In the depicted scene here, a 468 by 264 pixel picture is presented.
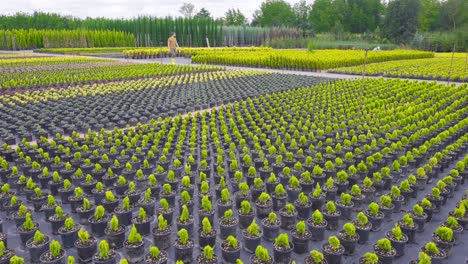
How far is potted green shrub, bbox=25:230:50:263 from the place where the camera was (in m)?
4.11

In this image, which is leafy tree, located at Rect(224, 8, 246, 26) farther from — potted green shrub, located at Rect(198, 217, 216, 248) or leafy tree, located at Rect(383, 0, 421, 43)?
potted green shrub, located at Rect(198, 217, 216, 248)

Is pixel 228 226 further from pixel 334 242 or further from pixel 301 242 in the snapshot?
pixel 334 242

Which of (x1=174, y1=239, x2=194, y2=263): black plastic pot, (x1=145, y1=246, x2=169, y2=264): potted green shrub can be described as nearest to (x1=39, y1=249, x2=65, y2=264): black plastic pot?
(x1=145, y1=246, x2=169, y2=264): potted green shrub

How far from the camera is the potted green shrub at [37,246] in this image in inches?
162

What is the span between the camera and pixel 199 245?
4535mm

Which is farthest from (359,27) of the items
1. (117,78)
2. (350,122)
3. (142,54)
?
(350,122)

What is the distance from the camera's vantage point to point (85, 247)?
4160mm

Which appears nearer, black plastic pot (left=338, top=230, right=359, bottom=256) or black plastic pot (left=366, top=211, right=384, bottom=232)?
black plastic pot (left=338, top=230, right=359, bottom=256)

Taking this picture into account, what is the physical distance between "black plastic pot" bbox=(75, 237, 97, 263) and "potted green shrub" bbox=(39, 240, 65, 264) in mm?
207

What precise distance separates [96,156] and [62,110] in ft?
17.3

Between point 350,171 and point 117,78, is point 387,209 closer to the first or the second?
point 350,171

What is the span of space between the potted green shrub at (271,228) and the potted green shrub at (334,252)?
28.5 inches

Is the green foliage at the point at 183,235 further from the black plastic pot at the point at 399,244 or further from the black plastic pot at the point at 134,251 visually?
the black plastic pot at the point at 399,244

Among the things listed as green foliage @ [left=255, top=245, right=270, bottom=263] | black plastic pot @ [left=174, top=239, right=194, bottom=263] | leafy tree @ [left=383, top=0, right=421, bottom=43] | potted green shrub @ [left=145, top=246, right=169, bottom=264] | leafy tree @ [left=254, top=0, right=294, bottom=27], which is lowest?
black plastic pot @ [left=174, top=239, right=194, bottom=263]
